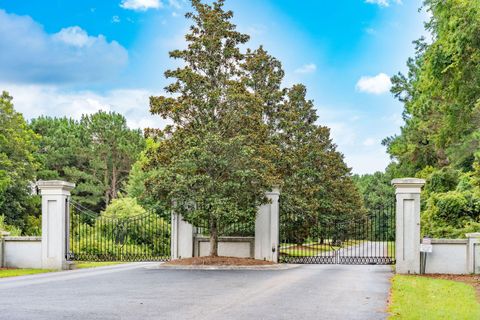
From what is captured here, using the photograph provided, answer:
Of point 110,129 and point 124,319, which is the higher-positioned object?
point 110,129

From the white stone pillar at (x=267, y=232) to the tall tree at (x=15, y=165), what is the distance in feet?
77.7

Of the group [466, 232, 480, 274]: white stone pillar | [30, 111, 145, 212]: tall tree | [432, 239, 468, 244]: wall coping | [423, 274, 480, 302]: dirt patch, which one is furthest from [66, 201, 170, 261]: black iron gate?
[30, 111, 145, 212]: tall tree

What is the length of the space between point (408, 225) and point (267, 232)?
16.8ft

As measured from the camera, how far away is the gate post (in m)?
18.5

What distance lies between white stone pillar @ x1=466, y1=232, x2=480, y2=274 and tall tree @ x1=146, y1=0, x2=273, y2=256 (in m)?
6.58

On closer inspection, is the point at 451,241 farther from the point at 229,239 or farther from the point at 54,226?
the point at 54,226

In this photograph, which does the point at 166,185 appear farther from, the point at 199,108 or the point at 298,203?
the point at 298,203

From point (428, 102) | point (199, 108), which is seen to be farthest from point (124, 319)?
point (428, 102)

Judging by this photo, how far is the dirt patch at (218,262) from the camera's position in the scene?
20328 mm

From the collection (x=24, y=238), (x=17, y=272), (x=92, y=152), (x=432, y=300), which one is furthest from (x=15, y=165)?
(x=432, y=300)

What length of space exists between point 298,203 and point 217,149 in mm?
10557

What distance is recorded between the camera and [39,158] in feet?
171

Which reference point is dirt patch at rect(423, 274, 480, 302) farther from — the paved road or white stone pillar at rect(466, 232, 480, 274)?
the paved road

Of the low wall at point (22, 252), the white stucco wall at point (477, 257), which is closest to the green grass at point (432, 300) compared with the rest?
the white stucco wall at point (477, 257)
